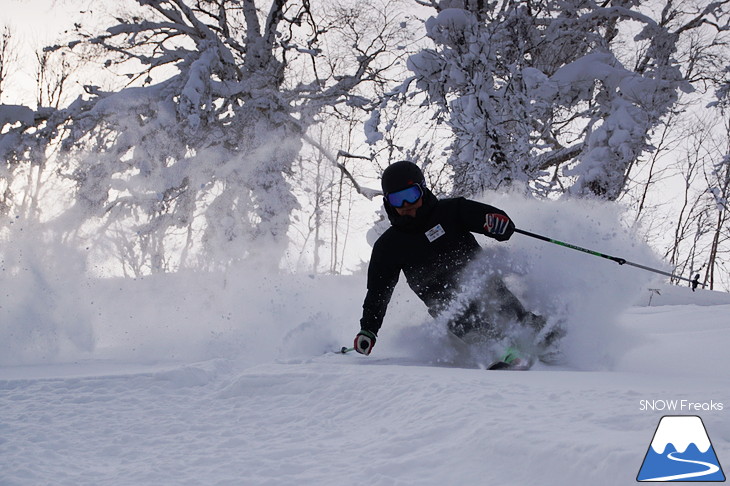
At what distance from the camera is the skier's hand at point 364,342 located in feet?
14.5

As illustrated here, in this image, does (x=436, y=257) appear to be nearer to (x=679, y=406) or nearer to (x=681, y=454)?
(x=679, y=406)

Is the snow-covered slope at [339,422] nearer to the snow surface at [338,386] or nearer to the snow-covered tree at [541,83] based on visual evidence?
the snow surface at [338,386]

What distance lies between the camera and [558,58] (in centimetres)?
1002

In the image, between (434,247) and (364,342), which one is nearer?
(364,342)

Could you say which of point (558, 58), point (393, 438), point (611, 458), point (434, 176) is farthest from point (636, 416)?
point (558, 58)

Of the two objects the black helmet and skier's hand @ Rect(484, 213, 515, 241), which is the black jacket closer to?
skier's hand @ Rect(484, 213, 515, 241)

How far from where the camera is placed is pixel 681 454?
1757mm

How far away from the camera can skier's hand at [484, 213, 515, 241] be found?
447 centimetres

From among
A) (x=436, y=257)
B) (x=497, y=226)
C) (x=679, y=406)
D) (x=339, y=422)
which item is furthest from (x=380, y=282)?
(x=679, y=406)

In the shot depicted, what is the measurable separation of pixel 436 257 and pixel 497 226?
537mm

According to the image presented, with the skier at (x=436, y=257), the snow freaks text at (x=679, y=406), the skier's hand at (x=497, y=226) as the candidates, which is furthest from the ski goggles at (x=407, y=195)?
the snow freaks text at (x=679, y=406)

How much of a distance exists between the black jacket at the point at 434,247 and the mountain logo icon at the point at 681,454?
2.67 m

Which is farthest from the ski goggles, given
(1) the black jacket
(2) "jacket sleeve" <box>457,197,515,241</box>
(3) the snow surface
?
(3) the snow surface

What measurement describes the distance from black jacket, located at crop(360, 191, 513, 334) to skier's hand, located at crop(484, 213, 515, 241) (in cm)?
4
